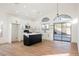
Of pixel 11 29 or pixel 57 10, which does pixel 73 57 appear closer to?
pixel 57 10

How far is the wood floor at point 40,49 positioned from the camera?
2.21 metres

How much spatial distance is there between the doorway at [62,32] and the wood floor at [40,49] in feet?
0.40

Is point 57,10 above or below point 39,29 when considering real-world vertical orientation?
above

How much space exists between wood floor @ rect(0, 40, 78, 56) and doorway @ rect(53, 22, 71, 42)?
0.12m

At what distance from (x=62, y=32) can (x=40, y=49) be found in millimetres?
667

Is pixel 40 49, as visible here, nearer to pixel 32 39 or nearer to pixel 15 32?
pixel 32 39

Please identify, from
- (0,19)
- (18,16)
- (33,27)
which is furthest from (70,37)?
(0,19)

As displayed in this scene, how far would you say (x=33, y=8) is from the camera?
7.57 ft

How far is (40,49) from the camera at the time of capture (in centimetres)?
230

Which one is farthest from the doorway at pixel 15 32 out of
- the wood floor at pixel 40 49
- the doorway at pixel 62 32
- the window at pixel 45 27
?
the doorway at pixel 62 32

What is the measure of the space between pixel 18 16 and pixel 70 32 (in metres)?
1.28

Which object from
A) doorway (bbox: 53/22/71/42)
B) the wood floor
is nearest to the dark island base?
the wood floor

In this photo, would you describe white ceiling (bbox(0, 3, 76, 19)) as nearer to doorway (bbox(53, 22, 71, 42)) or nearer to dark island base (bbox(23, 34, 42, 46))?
doorway (bbox(53, 22, 71, 42))

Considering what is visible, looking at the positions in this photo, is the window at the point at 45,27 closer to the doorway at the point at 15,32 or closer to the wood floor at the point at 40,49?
the wood floor at the point at 40,49
